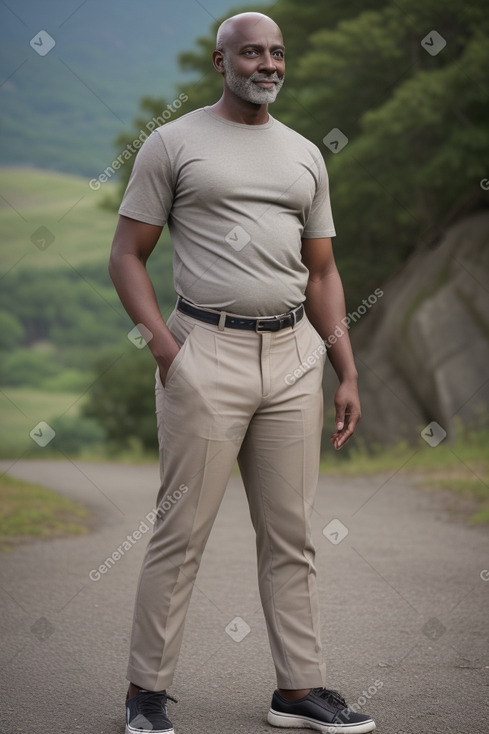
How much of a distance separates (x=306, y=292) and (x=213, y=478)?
0.83m

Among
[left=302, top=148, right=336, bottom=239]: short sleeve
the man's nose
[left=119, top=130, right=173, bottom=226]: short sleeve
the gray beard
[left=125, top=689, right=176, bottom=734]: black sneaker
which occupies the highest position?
the man's nose

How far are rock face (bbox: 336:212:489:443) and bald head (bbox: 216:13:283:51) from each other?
1010 cm

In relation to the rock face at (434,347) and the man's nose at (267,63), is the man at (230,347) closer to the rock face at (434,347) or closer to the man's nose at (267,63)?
the man's nose at (267,63)

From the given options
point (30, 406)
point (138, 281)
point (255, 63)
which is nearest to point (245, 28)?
point (255, 63)

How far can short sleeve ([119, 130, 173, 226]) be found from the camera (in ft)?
10.9

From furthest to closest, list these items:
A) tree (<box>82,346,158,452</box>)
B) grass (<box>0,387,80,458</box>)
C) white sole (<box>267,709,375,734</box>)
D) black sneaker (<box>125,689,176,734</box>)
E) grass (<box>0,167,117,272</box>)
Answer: grass (<box>0,167,117,272</box>)
grass (<box>0,387,80,458</box>)
tree (<box>82,346,158,452</box>)
white sole (<box>267,709,375,734</box>)
black sneaker (<box>125,689,176,734</box>)

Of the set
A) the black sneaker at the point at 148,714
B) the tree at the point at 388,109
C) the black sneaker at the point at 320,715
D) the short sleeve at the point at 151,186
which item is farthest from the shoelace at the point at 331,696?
the tree at the point at 388,109

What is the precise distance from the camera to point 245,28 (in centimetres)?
336

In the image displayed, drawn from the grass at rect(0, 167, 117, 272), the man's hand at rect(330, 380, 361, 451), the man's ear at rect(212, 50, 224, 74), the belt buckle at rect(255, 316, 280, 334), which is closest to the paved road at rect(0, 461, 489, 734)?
the man's hand at rect(330, 380, 361, 451)

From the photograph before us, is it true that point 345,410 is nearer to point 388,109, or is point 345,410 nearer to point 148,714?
point 148,714

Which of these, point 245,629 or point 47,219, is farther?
point 47,219

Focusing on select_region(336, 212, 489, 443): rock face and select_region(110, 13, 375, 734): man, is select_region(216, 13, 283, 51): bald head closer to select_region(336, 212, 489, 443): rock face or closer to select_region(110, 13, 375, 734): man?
select_region(110, 13, 375, 734): man

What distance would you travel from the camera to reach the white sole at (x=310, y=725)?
3.42m

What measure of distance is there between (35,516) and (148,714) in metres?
5.13
